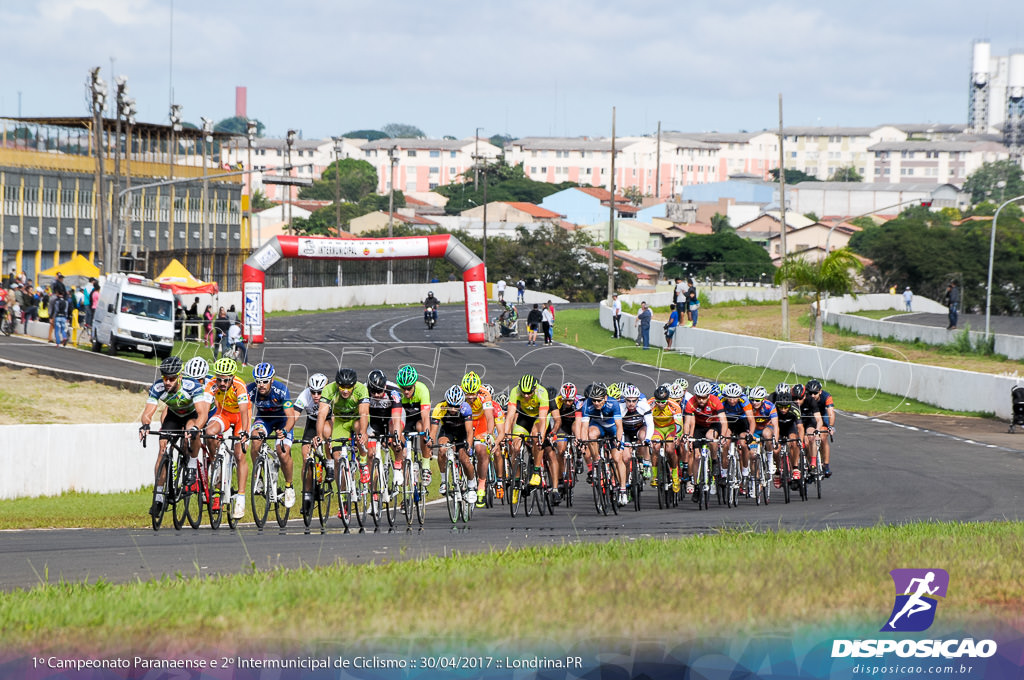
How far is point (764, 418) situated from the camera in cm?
2086

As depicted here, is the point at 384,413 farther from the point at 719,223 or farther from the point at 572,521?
the point at 719,223

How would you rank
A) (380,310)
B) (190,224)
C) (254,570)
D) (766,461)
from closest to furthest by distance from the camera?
(254,570)
(766,461)
(380,310)
(190,224)

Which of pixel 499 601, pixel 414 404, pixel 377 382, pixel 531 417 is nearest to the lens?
pixel 499 601

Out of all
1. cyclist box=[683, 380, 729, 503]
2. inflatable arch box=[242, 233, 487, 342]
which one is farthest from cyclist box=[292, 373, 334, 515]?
inflatable arch box=[242, 233, 487, 342]

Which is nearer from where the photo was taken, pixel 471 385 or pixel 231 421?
pixel 231 421

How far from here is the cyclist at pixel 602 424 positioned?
18.4m

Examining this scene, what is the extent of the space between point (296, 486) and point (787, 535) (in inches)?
433

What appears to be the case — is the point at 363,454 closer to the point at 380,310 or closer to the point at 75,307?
the point at 75,307

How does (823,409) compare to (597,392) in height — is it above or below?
below

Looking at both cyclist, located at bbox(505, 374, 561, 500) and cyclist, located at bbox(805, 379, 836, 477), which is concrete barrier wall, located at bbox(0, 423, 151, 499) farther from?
cyclist, located at bbox(805, 379, 836, 477)

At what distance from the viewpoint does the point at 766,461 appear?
20469 mm

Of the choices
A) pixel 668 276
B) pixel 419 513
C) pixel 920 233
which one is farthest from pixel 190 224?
pixel 419 513

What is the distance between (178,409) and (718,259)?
108 metres

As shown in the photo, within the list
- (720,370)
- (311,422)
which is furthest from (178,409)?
(720,370)
